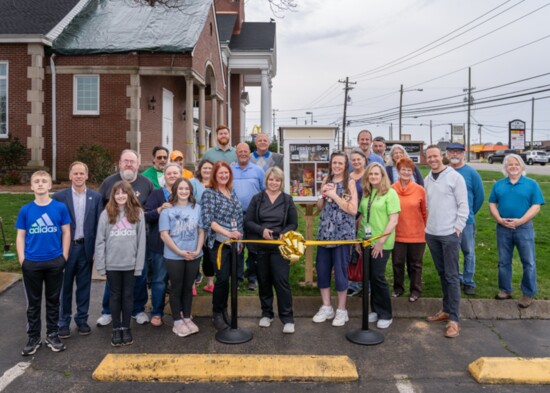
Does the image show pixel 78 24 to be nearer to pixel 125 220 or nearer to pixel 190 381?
pixel 125 220

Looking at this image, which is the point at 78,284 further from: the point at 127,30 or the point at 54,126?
the point at 127,30

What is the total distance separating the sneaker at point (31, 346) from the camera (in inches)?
173

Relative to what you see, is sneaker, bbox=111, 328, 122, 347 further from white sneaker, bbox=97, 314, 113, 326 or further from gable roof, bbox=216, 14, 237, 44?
gable roof, bbox=216, 14, 237, 44

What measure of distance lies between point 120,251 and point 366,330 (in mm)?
2731

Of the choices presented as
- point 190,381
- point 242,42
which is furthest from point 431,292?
point 242,42

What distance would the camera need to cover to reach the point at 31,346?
4.44 m

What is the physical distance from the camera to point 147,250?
5.38 meters

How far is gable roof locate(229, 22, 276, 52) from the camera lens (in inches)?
1187

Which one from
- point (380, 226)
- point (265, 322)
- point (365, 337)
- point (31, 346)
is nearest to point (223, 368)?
point (265, 322)

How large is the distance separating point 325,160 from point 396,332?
2.35 meters

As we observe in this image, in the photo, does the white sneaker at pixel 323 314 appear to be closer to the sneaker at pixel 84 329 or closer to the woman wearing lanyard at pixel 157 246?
the woman wearing lanyard at pixel 157 246

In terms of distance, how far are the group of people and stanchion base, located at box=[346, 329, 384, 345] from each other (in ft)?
1.13

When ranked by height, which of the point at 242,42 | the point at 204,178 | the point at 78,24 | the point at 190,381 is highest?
the point at 242,42

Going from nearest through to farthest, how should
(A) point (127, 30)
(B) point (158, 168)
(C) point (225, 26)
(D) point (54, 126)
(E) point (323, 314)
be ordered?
(E) point (323, 314)
(B) point (158, 168)
(D) point (54, 126)
(A) point (127, 30)
(C) point (225, 26)
